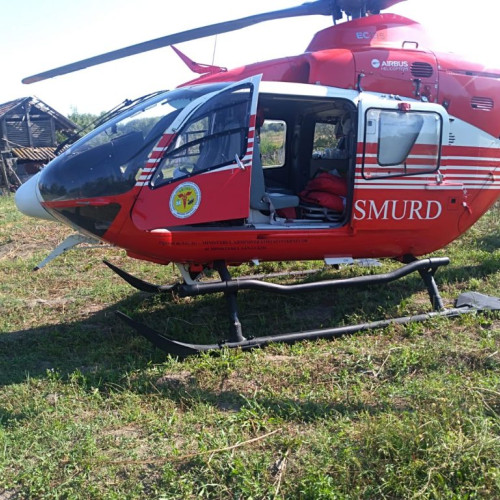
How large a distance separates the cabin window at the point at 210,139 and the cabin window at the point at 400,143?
4.21ft

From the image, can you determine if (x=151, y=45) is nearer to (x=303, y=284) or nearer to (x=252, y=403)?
(x=303, y=284)

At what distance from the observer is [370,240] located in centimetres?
525

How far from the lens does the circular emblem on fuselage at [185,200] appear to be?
4.41 meters

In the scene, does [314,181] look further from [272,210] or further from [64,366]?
[64,366]

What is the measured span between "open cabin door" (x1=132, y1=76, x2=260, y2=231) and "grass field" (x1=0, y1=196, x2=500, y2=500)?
123 cm

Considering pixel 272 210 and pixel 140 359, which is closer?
pixel 140 359

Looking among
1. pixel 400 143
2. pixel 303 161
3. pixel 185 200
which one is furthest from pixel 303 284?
pixel 303 161

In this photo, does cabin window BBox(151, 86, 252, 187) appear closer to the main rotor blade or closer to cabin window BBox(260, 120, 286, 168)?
the main rotor blade

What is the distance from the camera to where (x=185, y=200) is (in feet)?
14.5

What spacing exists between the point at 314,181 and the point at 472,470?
3728 mm

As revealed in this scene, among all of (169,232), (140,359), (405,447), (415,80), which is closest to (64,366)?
(140,359)

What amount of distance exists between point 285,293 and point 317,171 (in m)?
2.11

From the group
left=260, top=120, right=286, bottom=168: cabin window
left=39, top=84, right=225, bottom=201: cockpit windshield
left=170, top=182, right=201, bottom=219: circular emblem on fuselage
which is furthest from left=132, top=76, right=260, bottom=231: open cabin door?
left=260, top=120, right=286, bottom=168: cabin window

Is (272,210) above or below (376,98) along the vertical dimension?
below
